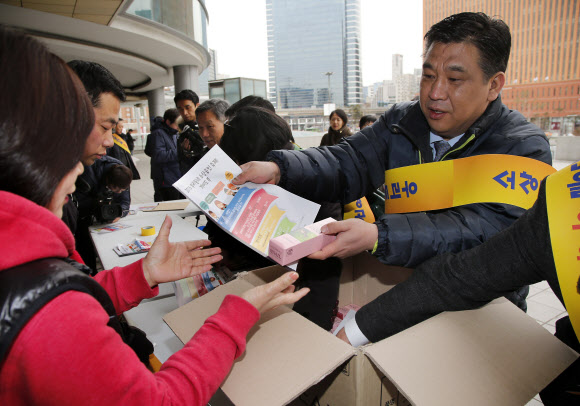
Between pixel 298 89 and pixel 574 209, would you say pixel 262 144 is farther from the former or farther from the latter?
pixel 298 89

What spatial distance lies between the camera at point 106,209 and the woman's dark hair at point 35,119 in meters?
2.09

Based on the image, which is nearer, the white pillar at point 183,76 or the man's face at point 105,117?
the man's face at point 105,117

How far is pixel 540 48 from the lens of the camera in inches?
1347

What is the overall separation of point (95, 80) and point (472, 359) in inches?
66.9

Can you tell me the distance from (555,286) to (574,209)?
0.18 metres

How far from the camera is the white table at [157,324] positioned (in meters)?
1.12

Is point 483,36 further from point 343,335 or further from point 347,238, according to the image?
point 343,335

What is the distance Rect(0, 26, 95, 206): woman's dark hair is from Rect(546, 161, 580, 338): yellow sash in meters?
0.90

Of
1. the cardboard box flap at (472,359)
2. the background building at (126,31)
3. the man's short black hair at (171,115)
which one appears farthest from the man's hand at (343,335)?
the background building at (126,31)

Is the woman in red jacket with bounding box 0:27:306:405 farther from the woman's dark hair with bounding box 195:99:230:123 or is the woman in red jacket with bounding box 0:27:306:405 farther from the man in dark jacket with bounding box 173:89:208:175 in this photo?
the man in dark jacket with bounding box 173:89:208:175

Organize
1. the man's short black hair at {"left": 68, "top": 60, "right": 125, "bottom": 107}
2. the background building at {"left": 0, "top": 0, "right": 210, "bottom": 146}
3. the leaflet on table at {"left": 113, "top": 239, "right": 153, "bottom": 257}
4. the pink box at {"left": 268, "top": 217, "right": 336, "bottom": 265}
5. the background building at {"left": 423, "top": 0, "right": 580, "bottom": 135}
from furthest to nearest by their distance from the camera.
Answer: the background building at {"left": 423, "top": 0, "right": 580, "bottom": 135} → the background building at {"left": 0, "top": 0, "right": 210, "bottom": 146} → the leaflet on table at {"left": 113, "top": 239, "right": 153, "bottom": 257} → the man's short black hair at {"left": 68, "top": 60, "right": 125, "bottom": 107} → the pink box at {"left": 268, "top": 217, "right": 336, "bottom": 265}

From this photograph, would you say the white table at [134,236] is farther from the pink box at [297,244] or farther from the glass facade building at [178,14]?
the glass facade building at [178,14]

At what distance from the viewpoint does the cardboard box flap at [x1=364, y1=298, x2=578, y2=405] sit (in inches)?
26.0

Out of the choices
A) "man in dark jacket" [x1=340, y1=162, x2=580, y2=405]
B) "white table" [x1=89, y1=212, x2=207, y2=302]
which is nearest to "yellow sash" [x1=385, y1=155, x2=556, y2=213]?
"man in dark jacket" [x1=340, y1=162, x2=580, y2=405]
